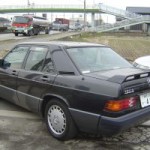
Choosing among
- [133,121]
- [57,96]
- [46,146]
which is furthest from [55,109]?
[133,121]

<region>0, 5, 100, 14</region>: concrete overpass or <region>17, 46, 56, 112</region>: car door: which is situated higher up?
<region>0, 5, 100, 14</region>: concrete overpass

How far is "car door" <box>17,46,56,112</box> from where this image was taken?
5.15 metres

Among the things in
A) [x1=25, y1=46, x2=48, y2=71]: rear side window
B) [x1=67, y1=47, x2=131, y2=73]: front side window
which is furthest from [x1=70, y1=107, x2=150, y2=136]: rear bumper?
[x1=25, y1=46, x2=48, y2=71]: rear side window

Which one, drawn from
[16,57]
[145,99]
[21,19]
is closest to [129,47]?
[16,57]

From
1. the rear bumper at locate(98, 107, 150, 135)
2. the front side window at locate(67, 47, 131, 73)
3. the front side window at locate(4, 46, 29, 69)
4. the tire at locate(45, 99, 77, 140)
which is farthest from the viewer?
the front side window at locate(4, 46, 29, 69)

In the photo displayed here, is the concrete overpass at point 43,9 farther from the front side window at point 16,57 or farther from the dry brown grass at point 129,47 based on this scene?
the front side window at point 16,57

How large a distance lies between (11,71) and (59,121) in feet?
5.55

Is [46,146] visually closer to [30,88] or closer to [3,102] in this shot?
[30,88]

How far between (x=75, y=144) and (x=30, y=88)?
1.32 meters

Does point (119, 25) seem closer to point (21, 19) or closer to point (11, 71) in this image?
point (21, 19)

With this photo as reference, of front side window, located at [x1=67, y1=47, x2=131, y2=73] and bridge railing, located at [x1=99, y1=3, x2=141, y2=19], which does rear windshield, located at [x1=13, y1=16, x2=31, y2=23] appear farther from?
front side window, located at [x1=67, y1=47, x2=131, y2=73]

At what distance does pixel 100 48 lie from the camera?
18.8 ft

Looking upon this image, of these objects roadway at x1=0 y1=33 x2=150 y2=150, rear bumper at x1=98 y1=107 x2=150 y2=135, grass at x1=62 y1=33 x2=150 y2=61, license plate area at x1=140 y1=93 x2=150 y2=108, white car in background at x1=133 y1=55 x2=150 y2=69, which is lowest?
roadway at x1=0 y1=33 x2=150 y2=150

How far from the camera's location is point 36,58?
5.55 m
